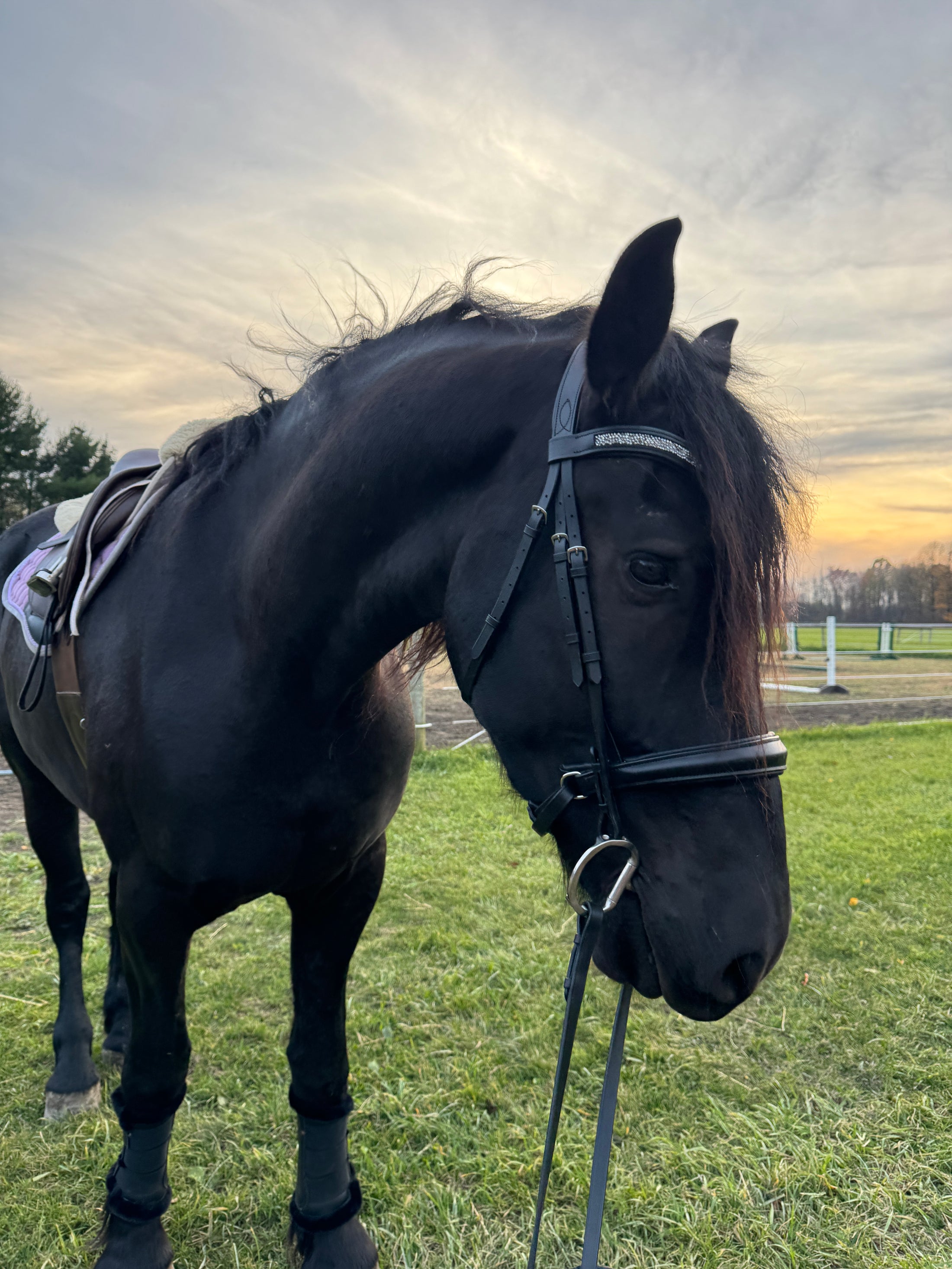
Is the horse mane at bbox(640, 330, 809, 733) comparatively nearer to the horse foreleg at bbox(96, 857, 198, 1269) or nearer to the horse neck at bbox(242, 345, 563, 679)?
the horse neck at bbox(242, 345, 563, 679)

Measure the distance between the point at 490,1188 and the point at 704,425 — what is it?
2.51 m

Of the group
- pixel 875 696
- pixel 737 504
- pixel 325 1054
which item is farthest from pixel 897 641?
pixel 737 504

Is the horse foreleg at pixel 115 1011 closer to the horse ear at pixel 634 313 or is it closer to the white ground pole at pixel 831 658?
the horse ear at pixel 634 313

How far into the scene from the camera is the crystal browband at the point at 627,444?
1.40 m

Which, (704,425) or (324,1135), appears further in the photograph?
(324,1135)

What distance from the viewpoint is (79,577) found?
230cm

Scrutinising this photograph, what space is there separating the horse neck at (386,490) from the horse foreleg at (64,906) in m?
2.10

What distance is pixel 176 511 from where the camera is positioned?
2.12 meters

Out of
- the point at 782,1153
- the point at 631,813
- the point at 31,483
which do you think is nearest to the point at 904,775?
the point at 782,1153

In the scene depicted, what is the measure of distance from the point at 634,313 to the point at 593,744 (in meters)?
0.80

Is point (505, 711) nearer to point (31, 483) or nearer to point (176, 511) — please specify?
point (176, 511)

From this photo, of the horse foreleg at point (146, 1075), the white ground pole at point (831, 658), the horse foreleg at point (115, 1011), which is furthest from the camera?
the white ground pole at point (831, 658)

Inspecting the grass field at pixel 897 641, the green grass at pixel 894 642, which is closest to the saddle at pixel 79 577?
the green grass at pixel 894 642

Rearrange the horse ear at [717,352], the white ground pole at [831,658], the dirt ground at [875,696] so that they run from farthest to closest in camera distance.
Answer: the white ground pole at [831,658] → the dirt ground at [875,696] → the horse ear at [717,352]
